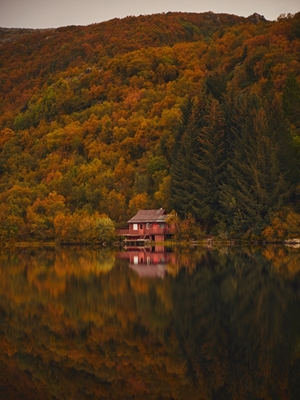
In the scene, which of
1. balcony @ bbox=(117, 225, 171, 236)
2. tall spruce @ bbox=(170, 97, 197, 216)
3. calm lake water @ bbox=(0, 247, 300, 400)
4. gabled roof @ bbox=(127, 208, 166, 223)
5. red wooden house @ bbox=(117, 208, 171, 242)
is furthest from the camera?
gabled roof @ bbox=(127, 208, 166, 223)

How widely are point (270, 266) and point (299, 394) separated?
2508 centimetres

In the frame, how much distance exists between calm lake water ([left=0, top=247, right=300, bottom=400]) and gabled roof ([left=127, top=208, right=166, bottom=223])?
54.1 metres

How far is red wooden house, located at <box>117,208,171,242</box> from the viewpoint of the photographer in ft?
279

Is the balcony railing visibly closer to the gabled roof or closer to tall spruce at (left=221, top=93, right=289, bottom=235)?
the gabled roof

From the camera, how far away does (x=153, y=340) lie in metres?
17.8

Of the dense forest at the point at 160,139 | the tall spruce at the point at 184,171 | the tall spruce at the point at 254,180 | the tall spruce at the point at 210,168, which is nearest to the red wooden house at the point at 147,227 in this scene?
the dense forest at the point at 160,139

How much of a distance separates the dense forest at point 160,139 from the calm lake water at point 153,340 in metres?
45.2

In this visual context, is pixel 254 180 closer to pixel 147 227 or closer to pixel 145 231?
pixel 147 227

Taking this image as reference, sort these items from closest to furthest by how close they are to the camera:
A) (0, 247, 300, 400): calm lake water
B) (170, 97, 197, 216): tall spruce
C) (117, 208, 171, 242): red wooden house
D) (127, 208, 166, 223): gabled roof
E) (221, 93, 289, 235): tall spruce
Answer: (0, 247, 300, 400): calm lake water
(221, 93, 289, 235): tall spruce
(170, 97, 197, 216): tall spruce
(117, 208, 171, 242): red wooden house
(127, 208, 166, 223): gabled roof

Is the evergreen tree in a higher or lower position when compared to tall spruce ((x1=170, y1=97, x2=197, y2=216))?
higher

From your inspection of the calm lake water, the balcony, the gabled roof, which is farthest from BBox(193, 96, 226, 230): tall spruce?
the calm lake water

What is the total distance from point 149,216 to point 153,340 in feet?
226

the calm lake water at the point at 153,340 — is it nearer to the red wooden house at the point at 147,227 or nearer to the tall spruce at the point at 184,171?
the tall spruce at the point at 184,171

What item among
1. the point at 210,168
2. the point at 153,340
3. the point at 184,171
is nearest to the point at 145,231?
the point at 184,171
